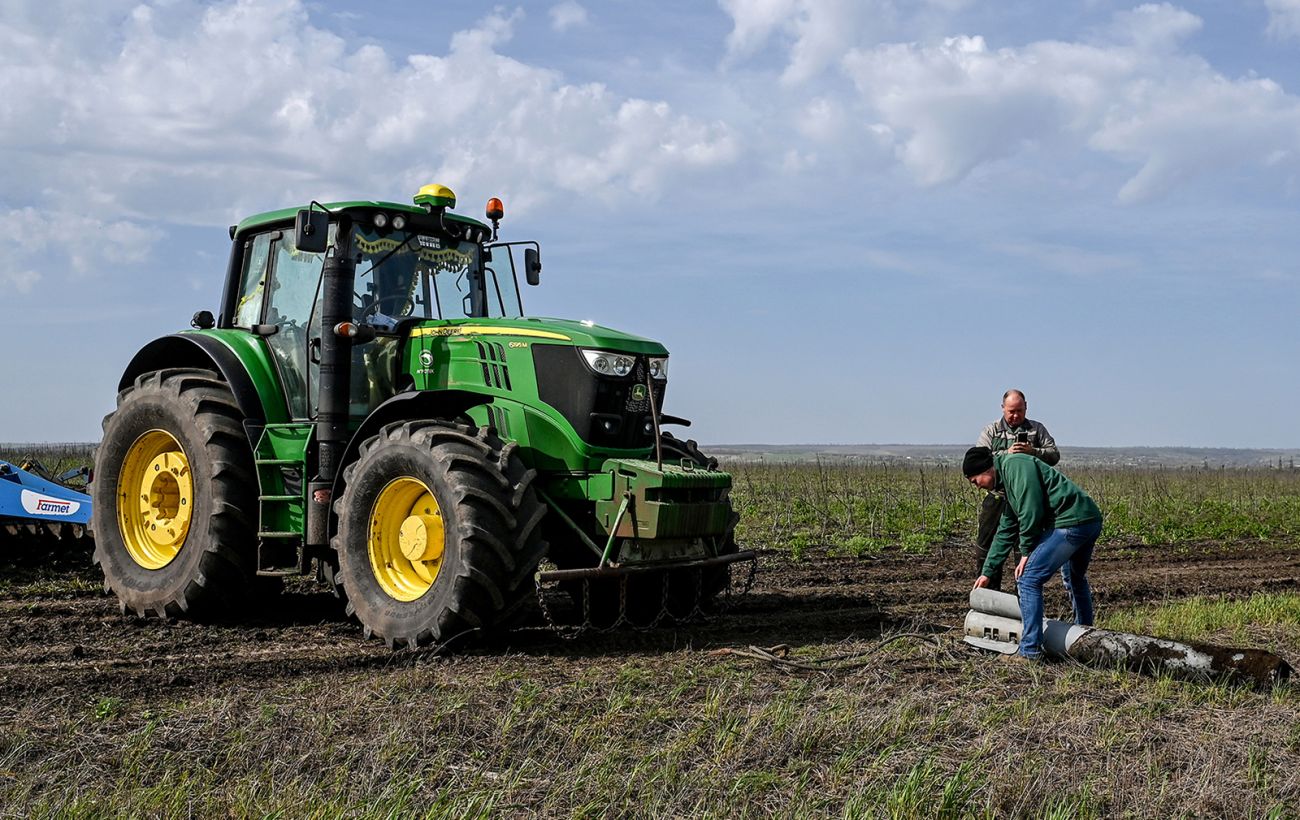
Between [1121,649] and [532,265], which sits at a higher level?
[532,265]

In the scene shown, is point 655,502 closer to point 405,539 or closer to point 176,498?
point 405,539

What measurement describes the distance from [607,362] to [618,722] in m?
2.89

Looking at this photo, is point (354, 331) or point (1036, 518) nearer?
point (1036, 518)

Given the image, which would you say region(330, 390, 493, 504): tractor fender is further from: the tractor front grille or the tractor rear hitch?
the tractor rear hitch

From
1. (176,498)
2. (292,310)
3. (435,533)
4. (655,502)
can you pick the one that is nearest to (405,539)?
(435,533)

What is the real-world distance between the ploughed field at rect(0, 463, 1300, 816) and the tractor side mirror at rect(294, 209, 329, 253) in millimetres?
2538

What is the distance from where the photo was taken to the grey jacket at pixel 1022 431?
9.37 metres

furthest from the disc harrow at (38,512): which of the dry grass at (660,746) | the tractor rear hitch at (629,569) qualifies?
the tractor rear hitch at (629,569)

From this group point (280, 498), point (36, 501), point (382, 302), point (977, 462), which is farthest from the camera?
point (36, 501)

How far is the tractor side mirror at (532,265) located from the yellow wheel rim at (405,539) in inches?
92.7

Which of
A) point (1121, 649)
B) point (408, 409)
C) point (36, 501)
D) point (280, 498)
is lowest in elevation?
point (1121, 649)

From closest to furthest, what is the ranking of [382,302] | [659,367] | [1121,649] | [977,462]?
[1121,649] < [977,462] < [659,367] < [382,302]

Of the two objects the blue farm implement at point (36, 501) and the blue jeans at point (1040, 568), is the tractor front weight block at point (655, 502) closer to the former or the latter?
the blue jeans at point (1040, 568)

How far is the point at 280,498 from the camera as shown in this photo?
835 centimetres
